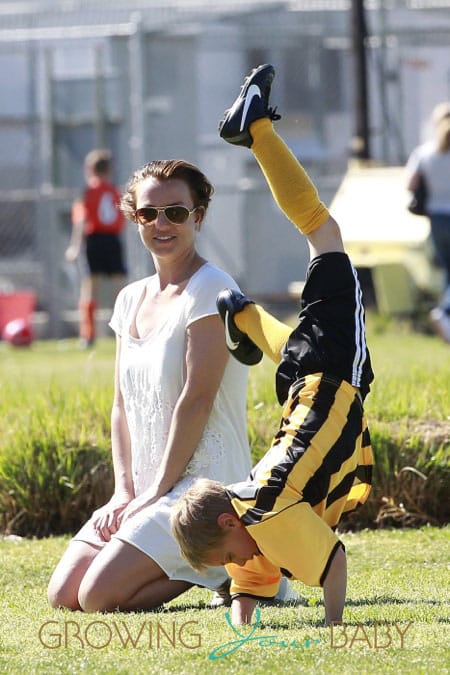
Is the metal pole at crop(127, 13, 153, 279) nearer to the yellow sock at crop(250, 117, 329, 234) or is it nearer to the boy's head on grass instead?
the yellow sock at crop(250, 117, 329, 234)

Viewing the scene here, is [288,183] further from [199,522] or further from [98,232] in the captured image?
[98,232]

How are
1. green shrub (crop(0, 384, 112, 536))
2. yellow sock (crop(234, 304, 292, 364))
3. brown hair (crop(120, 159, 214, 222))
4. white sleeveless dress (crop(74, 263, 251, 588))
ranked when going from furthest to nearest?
green shrub (crop(0, 384, 112, 536)) → brown hair (crop(120, 159, 214, 222)) → white sleeveless dress (crop(74, 263, 251, 588)) → yellow sock (crop(234, 304, 292, 364))

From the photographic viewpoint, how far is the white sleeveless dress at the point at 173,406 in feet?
15.7

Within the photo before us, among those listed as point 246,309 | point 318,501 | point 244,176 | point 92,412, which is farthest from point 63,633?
point 244,176

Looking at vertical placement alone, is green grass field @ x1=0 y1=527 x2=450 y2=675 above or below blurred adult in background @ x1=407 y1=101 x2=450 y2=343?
below

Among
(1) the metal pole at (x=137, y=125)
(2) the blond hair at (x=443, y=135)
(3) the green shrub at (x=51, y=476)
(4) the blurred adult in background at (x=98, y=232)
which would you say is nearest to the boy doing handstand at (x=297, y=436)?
(3) the green shrub at (x=51, y=476)

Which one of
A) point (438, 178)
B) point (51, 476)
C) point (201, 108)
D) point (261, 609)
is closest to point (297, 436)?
point (261, 609)

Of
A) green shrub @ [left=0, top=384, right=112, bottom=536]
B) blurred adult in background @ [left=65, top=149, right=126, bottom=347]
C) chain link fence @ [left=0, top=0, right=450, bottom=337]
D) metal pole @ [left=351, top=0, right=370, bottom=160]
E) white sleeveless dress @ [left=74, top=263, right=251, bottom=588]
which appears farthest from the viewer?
chain link fence @ [left=0, top=0, right=450, bottom=337]

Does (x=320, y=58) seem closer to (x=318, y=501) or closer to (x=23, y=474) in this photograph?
(x=23, y=474)

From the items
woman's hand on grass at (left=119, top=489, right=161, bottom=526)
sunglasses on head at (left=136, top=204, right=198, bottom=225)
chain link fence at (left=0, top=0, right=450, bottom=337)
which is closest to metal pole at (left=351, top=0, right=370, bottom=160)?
chain link fence at (left=0, top=0, right=450, bottom=337)

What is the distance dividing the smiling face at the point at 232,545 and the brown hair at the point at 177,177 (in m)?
1.34

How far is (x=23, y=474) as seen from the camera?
611 centimetres

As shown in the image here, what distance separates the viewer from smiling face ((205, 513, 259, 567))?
4.02m

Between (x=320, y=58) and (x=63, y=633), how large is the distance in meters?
11.9
